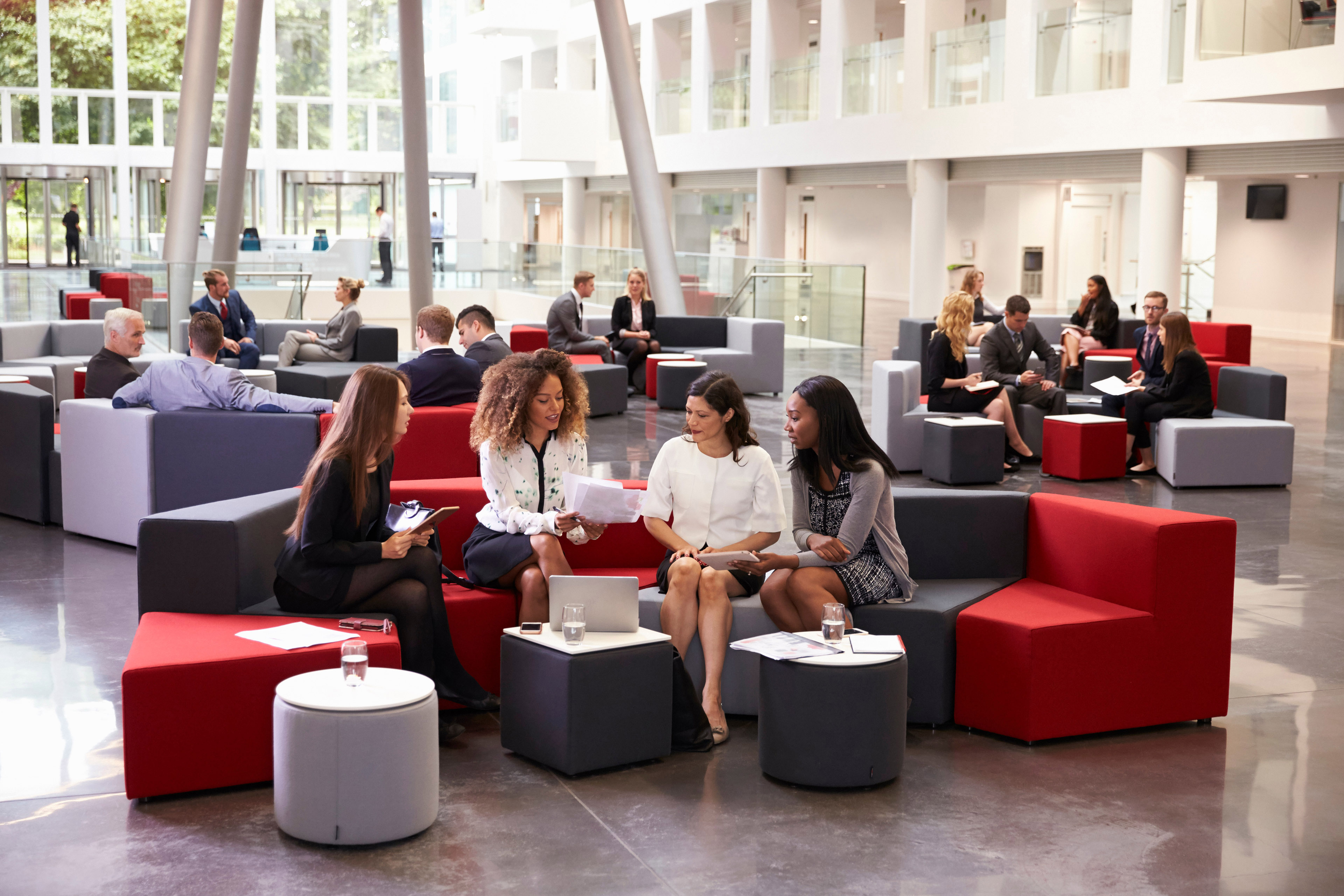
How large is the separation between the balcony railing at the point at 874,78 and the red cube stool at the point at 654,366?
11.1m

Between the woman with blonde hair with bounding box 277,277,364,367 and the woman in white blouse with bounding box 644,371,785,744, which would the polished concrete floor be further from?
the woman with blonde hair with bounding box 277,277,364,367

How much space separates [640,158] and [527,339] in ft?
12.2

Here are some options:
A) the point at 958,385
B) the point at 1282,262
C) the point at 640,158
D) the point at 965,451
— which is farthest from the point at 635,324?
the point at 1282,262

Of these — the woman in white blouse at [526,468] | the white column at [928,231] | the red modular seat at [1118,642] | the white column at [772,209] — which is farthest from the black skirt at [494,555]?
the white column at [772,209]

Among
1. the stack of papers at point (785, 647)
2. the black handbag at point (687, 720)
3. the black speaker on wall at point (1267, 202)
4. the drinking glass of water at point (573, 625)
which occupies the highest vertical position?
the black speaker on wall at point (1267, 202)

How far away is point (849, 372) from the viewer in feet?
55.8

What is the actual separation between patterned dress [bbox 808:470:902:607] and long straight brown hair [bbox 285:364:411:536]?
5.10 ft

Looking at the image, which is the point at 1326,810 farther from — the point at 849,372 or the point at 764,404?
the point at 849,372

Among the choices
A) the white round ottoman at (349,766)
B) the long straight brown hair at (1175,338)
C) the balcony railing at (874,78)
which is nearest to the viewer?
the white round ottoman at (349,766)

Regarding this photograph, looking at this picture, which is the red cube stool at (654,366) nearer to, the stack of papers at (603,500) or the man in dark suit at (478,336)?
the man in dark suit at (478,336)

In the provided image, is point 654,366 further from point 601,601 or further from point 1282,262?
point 1282,262

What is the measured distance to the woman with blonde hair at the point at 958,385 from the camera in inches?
388

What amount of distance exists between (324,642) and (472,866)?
980 mm

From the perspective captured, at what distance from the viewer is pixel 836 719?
13.7ft
